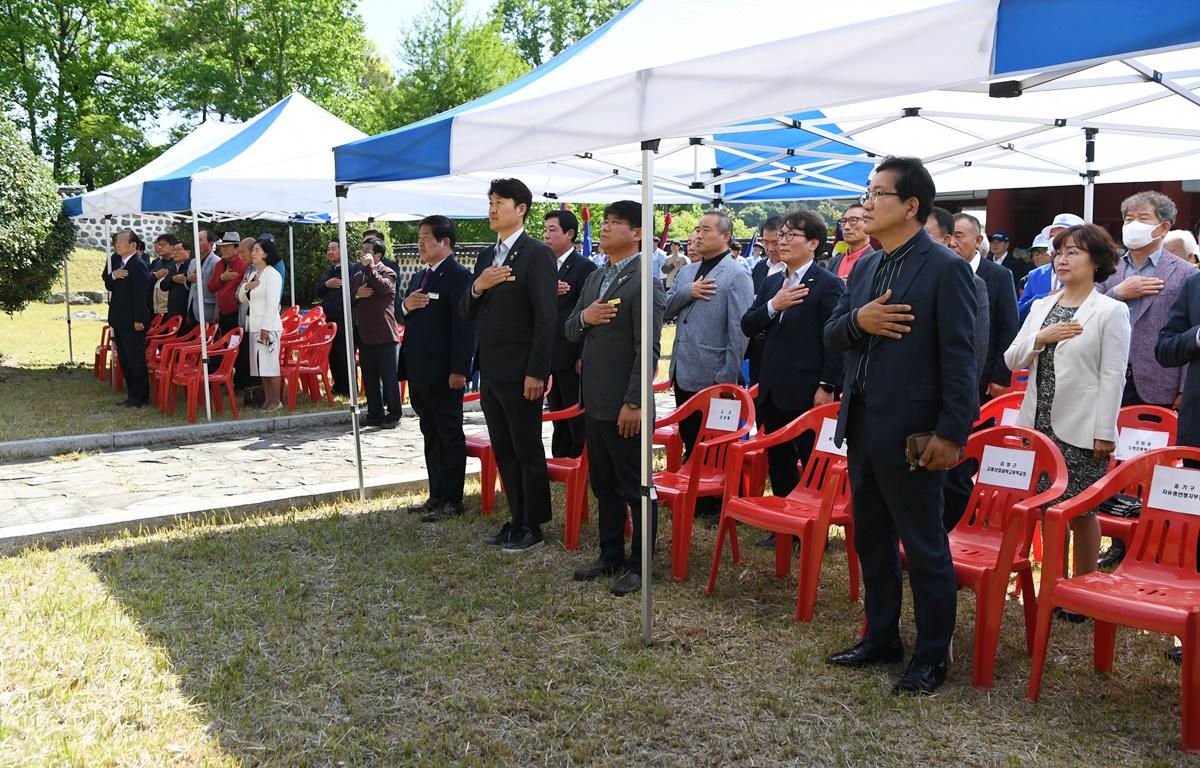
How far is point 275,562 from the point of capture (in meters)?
5.29

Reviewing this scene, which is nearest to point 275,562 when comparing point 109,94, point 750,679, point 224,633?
point 224,633

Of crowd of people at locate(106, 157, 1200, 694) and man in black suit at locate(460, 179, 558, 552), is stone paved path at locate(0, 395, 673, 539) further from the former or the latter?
man in black suit at locate(460, 179, 558, 552)

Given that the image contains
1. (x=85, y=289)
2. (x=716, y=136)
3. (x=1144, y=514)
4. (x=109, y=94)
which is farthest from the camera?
(x=109, y=94)

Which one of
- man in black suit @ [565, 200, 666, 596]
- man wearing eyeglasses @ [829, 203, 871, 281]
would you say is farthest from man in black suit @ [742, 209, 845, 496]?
man in black suit @ [565, 200, 666, 596]

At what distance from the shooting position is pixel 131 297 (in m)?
10.5

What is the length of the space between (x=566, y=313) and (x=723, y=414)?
2.14m

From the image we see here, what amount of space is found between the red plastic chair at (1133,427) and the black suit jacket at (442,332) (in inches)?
142

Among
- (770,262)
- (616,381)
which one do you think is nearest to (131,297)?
(770,262)

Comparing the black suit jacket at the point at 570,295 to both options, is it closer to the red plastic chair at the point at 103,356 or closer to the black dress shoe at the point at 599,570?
the black dress shoe at the point at 599,570

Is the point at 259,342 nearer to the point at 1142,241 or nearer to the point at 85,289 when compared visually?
the point at 1142,241

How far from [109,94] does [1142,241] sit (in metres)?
35.8

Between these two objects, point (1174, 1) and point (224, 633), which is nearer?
point (1174, 1)

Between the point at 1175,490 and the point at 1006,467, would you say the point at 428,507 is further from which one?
the point at 1175,490

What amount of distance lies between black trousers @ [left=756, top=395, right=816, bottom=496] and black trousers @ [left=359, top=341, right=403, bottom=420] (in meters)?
5.08
